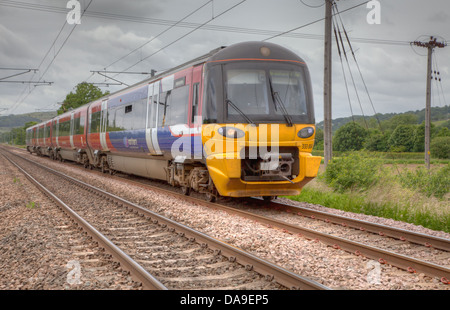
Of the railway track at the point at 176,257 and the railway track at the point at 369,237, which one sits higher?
the railway track at the point at 369,237

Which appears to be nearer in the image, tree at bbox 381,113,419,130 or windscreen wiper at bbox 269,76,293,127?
windscreen wiper at bbox 269,76,293,127

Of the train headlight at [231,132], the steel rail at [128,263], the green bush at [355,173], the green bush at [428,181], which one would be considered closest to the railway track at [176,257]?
the steel rail at [128,263]

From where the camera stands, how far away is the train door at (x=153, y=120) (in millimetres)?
12077

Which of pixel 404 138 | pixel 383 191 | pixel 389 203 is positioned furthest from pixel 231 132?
pixel 404 138

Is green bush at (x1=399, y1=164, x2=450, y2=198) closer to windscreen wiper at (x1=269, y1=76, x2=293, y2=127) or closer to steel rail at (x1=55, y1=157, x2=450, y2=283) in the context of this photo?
windscreen wiper at (x1=269, y1=76, x2=293, y2=127)

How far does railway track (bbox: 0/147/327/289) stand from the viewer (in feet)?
15.0

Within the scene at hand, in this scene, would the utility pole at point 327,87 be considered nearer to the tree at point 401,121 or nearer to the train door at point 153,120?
the train door at point 153,120

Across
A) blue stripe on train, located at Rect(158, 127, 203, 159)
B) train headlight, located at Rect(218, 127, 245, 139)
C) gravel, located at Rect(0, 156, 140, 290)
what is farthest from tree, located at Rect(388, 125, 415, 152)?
gravel, located at Rect(0, 156, 140, 290)

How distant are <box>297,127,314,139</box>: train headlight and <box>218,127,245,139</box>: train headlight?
1315 mm

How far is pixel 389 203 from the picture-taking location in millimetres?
9484

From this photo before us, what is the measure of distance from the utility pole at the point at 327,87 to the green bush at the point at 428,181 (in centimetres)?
237
